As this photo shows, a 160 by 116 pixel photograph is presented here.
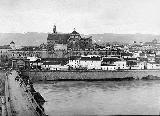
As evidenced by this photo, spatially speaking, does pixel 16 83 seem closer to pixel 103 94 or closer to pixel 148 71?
pixel 103 94

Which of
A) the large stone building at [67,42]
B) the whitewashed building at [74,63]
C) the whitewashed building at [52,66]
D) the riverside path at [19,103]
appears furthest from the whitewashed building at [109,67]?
the riverside path at [19,103]

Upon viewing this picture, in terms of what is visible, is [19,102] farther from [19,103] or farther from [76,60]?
[76,60]

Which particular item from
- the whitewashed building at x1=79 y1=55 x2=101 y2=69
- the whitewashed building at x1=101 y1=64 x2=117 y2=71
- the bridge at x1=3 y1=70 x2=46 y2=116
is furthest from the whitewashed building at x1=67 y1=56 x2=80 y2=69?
the bridge at x1=3 y1=70 x2=46 y2=116

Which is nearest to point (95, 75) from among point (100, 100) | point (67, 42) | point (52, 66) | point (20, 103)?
point (52, 66)

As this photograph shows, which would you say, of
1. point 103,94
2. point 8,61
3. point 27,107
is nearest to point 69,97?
point 103,94

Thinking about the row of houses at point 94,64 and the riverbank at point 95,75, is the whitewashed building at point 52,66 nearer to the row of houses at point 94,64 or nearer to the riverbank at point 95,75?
the row of houses at point 94,64

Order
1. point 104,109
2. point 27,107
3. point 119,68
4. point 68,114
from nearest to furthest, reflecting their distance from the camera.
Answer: point 27,107 → point 68,114 → point 104,109 → point 119,68

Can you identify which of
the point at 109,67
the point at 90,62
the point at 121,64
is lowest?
the point at 109,67
